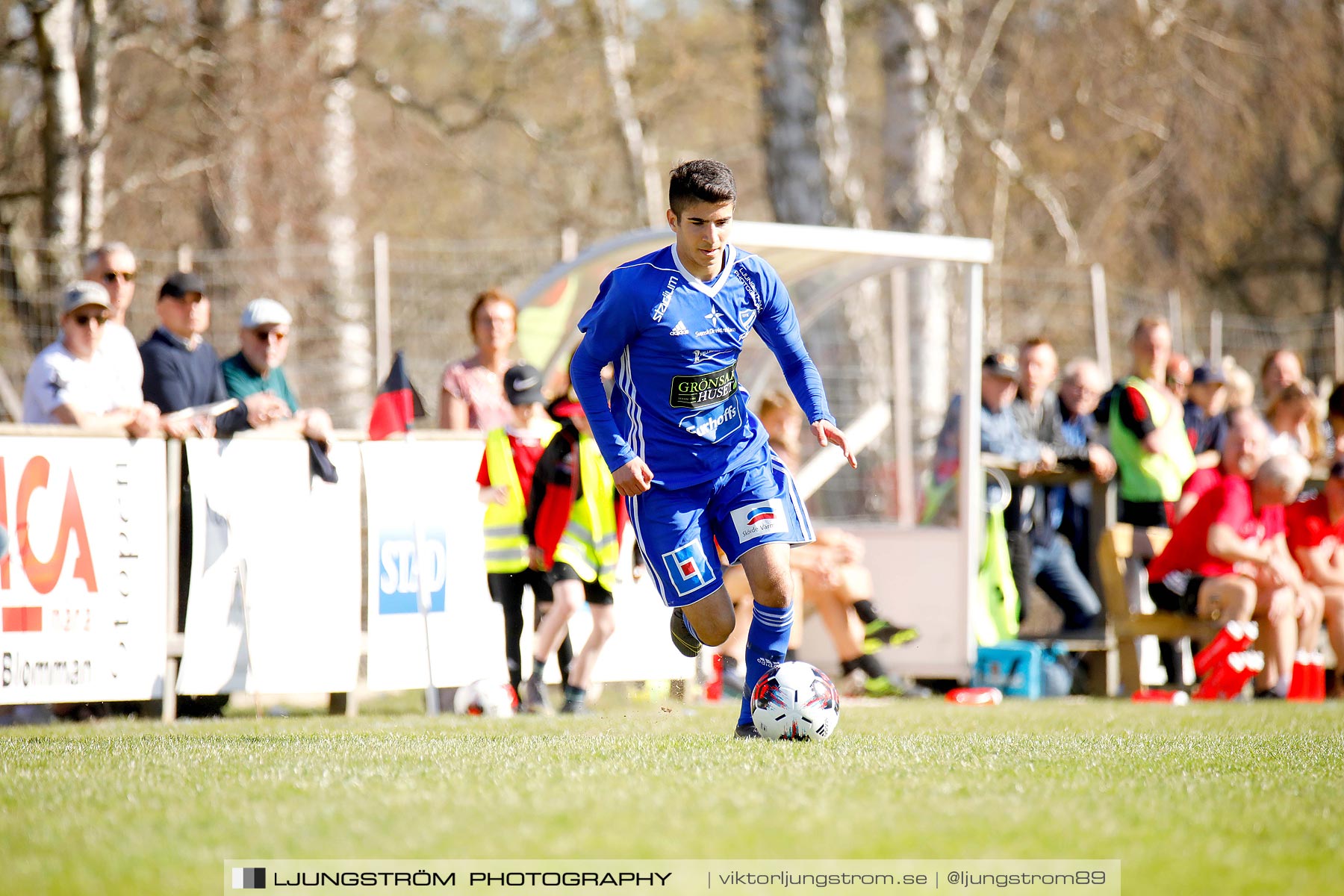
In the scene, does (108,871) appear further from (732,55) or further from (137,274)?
(732,55)

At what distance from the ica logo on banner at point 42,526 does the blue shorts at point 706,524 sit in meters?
3.31

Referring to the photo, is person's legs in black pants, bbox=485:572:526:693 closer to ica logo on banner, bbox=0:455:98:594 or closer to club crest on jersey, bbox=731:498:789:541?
ica logo on banner, bbox=0:455:98:594

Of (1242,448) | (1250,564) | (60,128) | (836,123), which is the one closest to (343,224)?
(60,128)

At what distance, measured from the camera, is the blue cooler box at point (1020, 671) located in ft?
35.1

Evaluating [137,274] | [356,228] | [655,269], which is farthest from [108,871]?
[356,228]

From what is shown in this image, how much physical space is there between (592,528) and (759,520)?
2.89 m

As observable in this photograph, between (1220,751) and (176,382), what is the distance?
19.5 ft

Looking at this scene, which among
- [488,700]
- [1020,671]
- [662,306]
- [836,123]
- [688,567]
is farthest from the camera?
[836,123]

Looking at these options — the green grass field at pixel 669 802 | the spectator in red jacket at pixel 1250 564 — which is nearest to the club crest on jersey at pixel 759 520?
the green grass field at pixel 669 802

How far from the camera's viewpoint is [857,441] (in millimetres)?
11898

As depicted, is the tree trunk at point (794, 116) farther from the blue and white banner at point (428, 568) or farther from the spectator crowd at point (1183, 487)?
the blue and white banner at point (428, 568)

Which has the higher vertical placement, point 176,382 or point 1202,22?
point 1202,22

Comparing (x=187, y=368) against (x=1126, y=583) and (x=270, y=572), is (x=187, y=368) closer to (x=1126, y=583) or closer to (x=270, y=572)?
(x=270, y=572)

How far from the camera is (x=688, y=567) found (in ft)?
21.0
